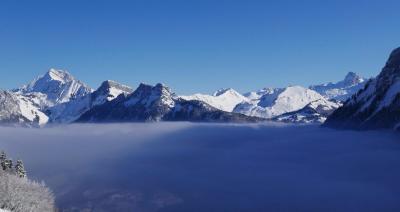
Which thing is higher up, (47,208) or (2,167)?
(2,167)

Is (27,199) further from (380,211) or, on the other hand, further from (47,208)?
(380,211)

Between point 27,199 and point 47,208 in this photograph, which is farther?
point 47,208

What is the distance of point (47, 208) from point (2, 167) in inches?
764

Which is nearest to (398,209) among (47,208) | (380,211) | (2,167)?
(380,211)

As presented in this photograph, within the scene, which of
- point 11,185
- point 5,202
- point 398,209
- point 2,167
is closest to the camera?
point 5,202

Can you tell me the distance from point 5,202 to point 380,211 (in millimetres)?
125492

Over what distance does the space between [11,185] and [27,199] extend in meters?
6.51

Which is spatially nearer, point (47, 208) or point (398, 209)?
point (47, 208)

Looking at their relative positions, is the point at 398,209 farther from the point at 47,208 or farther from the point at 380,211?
the point at 47,208

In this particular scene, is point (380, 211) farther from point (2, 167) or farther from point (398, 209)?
point (2, 167)

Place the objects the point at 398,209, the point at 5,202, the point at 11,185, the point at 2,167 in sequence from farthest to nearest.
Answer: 1. the point at 398,209
2. the point at 2,167
3. the point at 11,185
4. the point at 5,202

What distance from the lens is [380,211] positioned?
19962cm

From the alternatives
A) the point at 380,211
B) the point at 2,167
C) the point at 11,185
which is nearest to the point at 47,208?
the point at 2,167

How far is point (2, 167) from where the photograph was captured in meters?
183
